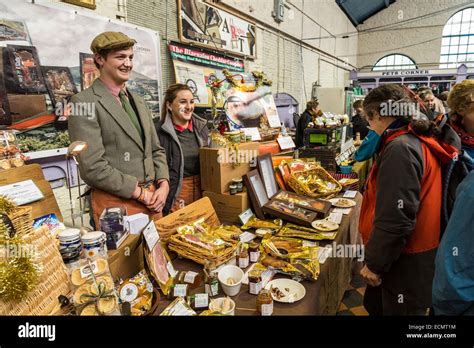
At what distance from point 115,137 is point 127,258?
797 millimetres

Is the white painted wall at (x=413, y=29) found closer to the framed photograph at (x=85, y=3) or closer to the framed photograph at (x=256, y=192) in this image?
the framed photograph at (x=85, y=3)

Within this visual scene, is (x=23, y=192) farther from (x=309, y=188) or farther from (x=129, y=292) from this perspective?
(x=309, y=188)

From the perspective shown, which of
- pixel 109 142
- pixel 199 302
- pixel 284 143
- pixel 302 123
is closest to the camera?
pixel 199 302

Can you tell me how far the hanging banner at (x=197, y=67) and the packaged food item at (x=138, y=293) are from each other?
139 inches

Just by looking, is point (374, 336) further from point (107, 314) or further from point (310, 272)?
point (107, 314)

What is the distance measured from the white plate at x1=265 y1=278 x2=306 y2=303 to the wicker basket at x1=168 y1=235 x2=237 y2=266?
A: 0.92ft

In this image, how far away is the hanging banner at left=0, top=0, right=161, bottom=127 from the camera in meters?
2.43

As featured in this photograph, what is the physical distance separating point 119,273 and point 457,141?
1.73 meters

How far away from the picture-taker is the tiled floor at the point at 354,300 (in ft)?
8.78

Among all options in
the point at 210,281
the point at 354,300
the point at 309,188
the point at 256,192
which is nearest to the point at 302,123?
the point at 309,188

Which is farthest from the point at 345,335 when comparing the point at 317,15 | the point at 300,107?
the point at 317,15

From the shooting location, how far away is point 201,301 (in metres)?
1.25

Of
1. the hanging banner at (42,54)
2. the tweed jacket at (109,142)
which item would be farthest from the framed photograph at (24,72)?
the tweed jacket at (109,142)

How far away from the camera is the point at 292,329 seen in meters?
1.11
